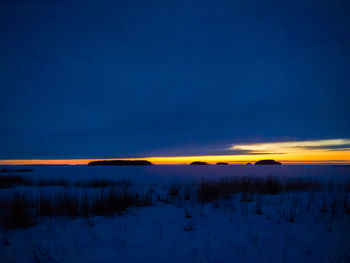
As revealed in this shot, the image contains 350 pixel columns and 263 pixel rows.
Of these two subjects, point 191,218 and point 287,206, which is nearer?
point 191,218

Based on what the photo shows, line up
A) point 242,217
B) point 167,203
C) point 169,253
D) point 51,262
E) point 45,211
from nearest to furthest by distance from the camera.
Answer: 1. point 51,262
2. point 169,253
3. point 242,217
4. point 45,211
5. point 167,203

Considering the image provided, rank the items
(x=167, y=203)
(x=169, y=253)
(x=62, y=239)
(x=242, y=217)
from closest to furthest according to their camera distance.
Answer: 1. (x=169, y=253)
2. (x=62, y=239)
3. (x=242, y=217)
4. (x=167, y=203)

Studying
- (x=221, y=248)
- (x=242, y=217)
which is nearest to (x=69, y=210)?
(x=221, y=248)

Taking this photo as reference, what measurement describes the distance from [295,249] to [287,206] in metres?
2.97

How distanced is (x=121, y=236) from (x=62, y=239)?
3.44 feet

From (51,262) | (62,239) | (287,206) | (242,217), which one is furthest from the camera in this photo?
(287,206)

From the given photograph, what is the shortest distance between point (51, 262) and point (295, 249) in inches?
142

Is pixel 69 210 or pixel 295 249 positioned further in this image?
pixel 69 210

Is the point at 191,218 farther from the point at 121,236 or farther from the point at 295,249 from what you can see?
the point at 295,249

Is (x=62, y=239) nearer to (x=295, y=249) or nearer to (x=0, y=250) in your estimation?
(x=0, y=250)

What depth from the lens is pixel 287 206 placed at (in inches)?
216

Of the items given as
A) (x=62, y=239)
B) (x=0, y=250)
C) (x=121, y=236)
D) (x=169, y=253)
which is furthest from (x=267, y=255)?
(x=0, y=250)

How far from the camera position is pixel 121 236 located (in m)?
3.54

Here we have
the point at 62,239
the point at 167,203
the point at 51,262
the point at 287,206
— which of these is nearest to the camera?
the point at 51,262
